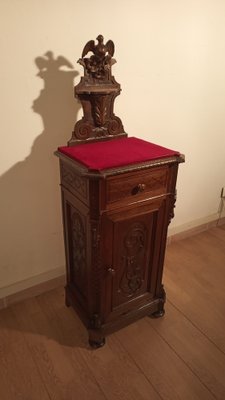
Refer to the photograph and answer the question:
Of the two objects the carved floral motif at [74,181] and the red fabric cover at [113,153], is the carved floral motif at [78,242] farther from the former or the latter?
the red fabric cover at [113,153]

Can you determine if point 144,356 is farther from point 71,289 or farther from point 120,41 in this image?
point 120,41

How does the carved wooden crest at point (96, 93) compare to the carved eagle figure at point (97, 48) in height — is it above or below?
below

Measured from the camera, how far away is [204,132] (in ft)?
7.35

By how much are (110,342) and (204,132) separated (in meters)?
1.63

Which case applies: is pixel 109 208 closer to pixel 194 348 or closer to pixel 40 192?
pixel 40 192

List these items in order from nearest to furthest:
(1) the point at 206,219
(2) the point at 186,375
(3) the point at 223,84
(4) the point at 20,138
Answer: (2) the point at 186,375
(4) the point at 20,138
(3) the point at 223,84
(1) the point at 206,219

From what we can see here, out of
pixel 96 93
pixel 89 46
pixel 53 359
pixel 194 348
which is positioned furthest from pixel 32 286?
pixel 89 46

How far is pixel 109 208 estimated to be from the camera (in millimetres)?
1219

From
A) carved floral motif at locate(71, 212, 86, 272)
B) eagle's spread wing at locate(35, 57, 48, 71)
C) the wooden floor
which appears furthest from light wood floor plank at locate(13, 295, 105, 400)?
eagle's spread wing at locate(35, 57, 48, 71)

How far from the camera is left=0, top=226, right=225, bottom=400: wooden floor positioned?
4.32 feet

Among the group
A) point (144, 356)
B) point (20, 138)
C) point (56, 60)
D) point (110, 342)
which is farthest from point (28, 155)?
point (144, 356)

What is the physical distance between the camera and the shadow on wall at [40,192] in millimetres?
1506

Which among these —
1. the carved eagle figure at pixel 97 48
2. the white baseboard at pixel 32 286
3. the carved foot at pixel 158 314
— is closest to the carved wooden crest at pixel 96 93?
the carved eagle figure at pixel 97 48

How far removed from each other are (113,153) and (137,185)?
184mm
